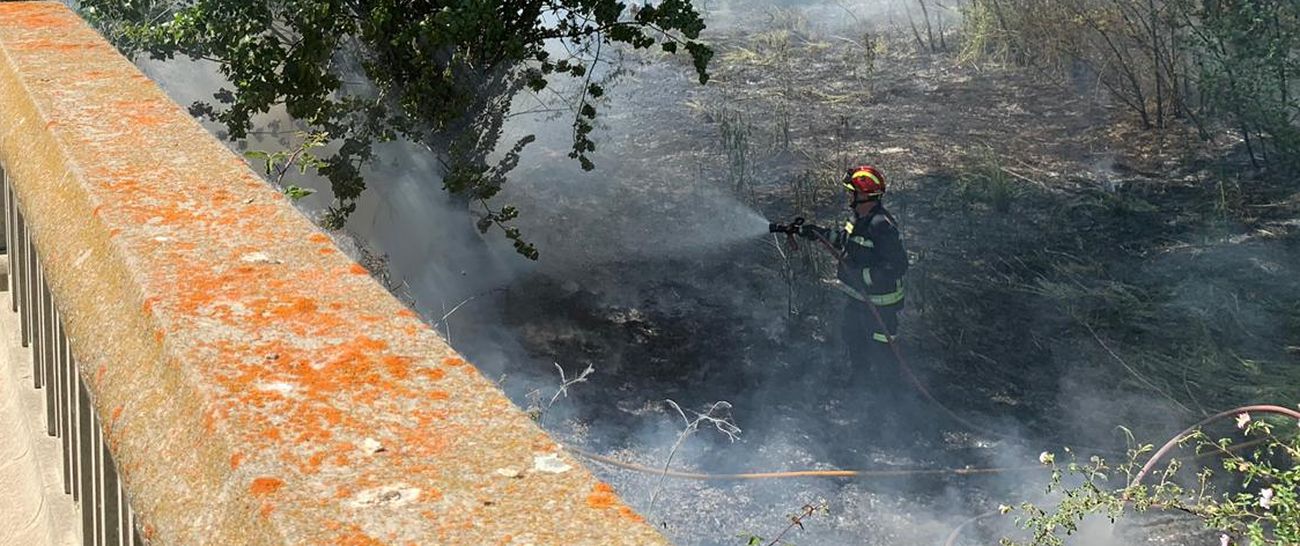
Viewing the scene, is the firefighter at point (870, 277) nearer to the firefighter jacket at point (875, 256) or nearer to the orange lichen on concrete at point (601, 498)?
the firefighter jacket at point (875, 256)

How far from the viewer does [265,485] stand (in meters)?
1.01

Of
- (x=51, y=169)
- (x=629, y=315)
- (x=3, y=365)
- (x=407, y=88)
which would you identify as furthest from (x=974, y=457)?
(x=51, y=169)

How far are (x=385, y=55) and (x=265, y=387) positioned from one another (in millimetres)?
6935

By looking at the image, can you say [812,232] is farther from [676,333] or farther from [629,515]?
[629,515]

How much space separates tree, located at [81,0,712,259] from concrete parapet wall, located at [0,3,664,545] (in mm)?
5371

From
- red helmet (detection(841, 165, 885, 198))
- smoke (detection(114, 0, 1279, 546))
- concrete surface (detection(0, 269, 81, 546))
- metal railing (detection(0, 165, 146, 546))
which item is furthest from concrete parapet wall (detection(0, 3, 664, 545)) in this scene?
red helmet (detection(841, 165, 885, 198))

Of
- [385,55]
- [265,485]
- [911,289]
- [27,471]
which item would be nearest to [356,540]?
[265,485]

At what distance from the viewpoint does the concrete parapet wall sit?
992 millimetres

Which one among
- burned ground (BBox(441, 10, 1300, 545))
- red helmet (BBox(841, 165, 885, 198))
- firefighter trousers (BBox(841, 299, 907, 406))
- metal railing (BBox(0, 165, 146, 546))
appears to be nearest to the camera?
metal railing (BBox(0, 165, 146, 546))

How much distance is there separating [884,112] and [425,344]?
1133 centimetres

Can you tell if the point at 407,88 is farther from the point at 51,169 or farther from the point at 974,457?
the point at 51,169

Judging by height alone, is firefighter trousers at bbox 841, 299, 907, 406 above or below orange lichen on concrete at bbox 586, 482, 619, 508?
below

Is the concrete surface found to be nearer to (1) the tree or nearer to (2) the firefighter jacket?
(1) the tree

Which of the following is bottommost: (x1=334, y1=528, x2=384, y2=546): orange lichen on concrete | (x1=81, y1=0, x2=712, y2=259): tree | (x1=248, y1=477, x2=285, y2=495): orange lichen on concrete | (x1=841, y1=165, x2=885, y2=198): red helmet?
(x1=841, y1=165, x2=885, y2=198): red helmet
